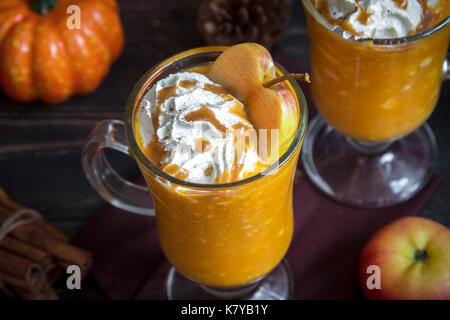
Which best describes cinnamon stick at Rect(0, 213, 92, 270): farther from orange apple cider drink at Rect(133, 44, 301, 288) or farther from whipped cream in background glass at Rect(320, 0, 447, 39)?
whipped cream in background glass at Rect(320, 0, 447, 39)

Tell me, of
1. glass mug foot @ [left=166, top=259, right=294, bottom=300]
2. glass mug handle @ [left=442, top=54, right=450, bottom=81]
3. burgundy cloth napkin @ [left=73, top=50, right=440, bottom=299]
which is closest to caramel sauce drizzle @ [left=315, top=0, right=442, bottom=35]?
glass mug handle @ [left=442, top=54, right=450, bottom=81]

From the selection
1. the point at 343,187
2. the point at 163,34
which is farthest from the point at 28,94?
the point at 343,187

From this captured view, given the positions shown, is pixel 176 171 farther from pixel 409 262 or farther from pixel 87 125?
pixel 87 125

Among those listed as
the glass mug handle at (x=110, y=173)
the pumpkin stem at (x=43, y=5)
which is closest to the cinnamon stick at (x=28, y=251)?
the glass mug handle at (x=110, y=173)

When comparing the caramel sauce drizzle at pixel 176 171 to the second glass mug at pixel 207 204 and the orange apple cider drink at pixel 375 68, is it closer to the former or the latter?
the second glass mug at pixel 207 204

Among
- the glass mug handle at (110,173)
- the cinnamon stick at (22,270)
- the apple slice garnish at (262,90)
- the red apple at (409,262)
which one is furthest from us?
the cinnamon stick at (22,270)

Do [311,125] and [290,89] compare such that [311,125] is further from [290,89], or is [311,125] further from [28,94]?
[28,94]

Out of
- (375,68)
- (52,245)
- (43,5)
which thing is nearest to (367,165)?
(375,68)
